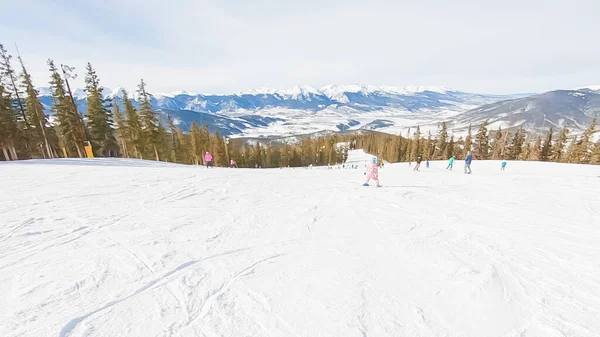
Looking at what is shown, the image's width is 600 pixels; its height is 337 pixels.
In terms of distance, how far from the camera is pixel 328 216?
20.9ft

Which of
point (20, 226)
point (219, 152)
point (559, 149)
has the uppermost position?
point (20, 226)

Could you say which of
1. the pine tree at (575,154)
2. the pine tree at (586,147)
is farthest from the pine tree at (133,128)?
the pine tree at (575,154)

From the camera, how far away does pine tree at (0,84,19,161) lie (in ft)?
75.6

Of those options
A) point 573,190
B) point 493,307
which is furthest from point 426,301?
point 573,190

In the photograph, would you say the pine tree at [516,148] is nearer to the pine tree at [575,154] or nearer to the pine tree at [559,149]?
the pine tree at [559,149]

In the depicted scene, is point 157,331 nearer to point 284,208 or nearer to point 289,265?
point 289,265

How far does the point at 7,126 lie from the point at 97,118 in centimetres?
734

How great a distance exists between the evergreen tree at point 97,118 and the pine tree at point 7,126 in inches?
235

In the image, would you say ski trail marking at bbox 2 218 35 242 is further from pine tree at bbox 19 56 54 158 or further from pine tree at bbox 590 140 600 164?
pine tree at bbox 590 140 600 164

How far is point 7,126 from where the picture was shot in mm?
23297

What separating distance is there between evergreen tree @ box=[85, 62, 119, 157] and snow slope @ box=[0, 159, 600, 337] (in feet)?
91.4

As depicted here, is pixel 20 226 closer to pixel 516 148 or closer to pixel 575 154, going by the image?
pixel 575 154

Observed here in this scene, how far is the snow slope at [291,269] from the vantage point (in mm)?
2734

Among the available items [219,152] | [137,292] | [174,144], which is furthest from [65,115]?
[137,292]
